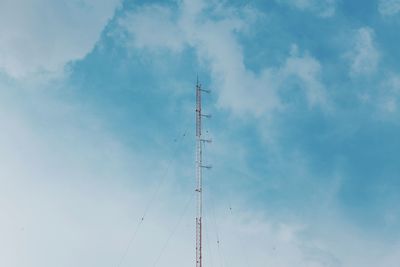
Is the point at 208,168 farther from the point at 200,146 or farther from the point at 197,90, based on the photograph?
the point at 197,90

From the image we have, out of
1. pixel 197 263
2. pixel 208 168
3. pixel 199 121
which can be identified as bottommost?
pixel 197 263

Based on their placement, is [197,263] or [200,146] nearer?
[197,263]

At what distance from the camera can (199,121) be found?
93500 millimetres

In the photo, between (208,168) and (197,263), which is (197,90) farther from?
(197,263)

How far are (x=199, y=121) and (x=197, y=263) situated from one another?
68.4 feet

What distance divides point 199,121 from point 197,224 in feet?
50.3

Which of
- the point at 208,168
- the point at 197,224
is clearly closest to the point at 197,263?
the point at 197,224

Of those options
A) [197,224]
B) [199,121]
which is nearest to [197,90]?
[199,121]

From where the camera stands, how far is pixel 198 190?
9031cm

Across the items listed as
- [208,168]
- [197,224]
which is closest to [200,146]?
[208,168]

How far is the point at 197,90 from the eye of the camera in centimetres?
9469

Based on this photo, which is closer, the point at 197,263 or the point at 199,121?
the point at 197,263

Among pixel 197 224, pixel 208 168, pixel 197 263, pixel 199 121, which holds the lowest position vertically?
pixel 197 263

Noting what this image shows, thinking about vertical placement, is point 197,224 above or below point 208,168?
below
